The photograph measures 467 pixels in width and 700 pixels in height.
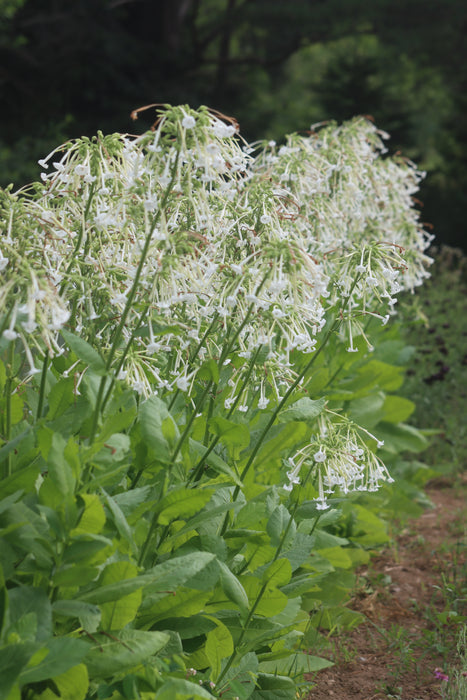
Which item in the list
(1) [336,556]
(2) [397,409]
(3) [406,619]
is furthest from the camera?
(2) [397,409]

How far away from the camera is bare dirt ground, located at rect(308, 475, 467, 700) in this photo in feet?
11.1

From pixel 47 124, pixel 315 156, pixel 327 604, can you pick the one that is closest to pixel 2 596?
pixel 327 604

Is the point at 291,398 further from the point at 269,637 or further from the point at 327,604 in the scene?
the point at 327,604

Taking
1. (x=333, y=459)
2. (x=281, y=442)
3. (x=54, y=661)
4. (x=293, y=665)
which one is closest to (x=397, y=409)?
(x=281, y=442)

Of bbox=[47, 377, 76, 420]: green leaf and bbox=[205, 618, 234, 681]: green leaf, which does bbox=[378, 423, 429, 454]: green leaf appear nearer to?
bbox=[205, 618, 234, 681]: green leaf

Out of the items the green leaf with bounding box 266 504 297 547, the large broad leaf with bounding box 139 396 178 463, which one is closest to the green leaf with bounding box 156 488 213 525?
the large broad leaf with bounding box 139 396 178 463

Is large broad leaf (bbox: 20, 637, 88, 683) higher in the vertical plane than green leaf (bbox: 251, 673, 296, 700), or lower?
higher

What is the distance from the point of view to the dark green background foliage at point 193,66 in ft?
52.0

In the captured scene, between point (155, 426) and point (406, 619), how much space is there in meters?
2.43

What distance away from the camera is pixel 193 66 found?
17.8 m

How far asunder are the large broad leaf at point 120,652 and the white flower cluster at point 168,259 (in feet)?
2.42

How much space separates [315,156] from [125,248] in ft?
6.69

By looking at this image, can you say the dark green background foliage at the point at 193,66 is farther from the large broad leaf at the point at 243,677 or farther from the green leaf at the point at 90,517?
the green leaf at the point at 90,517

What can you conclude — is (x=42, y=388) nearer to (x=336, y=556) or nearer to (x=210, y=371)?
(x=210, y=371)
